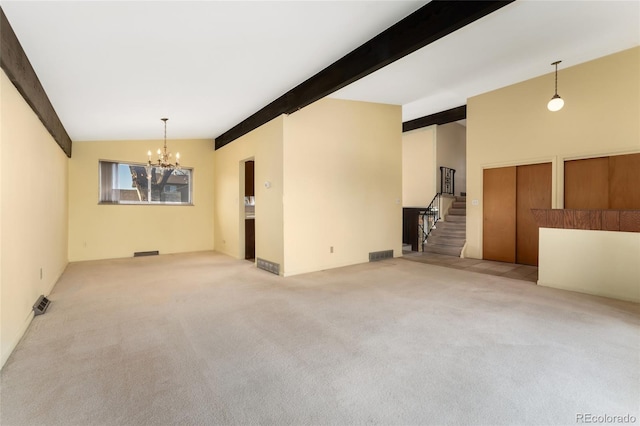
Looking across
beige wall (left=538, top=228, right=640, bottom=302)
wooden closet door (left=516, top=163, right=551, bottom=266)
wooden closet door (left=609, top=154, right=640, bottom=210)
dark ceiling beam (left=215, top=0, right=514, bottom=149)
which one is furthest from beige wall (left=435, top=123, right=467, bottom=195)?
dark ceiling beam (left=215, top=0, right=514, bottom=149)

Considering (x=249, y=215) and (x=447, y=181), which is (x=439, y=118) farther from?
(x=249, y=215)

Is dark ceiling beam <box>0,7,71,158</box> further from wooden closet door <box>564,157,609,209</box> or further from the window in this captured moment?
wooden closet door <box>564,157,609,209</box>

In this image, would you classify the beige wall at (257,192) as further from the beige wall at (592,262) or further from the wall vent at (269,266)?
the beige wall at (592,262)

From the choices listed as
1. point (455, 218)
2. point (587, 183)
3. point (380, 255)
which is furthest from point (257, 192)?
point (587, 183)

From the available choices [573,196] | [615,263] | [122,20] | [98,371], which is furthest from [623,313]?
[122,20]

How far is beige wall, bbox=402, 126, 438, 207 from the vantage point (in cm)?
935

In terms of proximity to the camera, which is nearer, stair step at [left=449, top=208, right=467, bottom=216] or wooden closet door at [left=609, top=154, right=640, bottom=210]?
wooden closet door at [left=609, top=154, right=640, bottom=210]

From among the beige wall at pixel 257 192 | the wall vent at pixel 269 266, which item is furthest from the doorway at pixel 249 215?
the wall vent at pixel 269 266

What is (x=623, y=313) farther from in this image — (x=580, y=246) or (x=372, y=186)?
(x=372, y=186)

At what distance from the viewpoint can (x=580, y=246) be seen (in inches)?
164

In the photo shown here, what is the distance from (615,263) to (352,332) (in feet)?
12.4

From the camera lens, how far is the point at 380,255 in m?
6.47

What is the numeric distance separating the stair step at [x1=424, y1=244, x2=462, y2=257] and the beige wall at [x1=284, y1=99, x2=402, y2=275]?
137 cm

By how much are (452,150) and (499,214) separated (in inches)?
164
